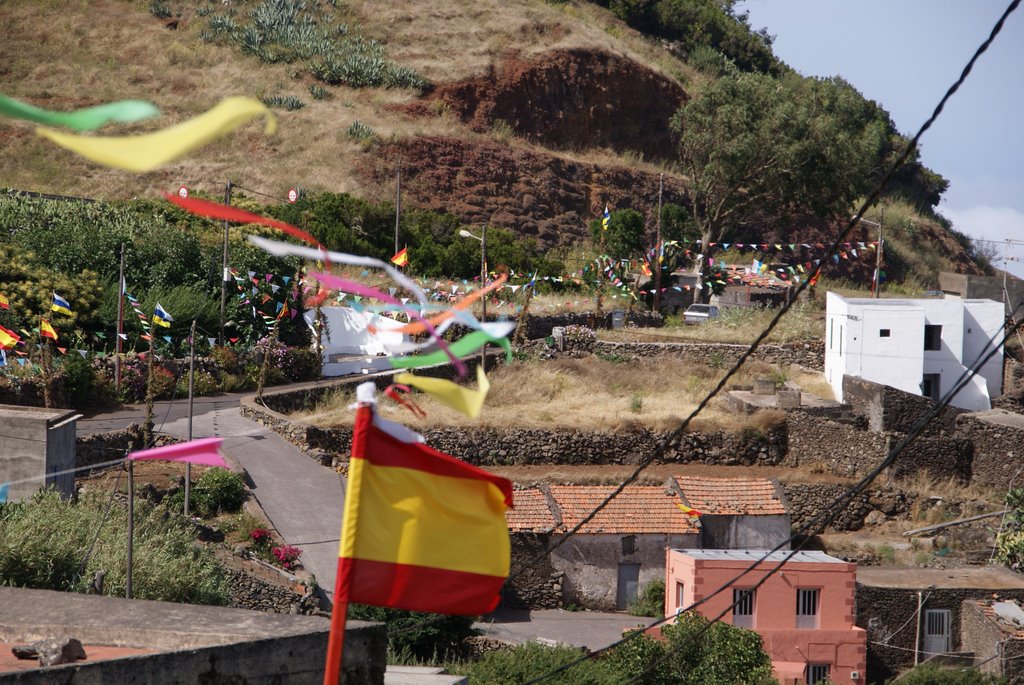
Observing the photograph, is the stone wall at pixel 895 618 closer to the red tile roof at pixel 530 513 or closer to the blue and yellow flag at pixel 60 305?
the red tile roof at pixel 530 513

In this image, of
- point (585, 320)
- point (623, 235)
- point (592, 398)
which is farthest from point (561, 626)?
point (623, 235)

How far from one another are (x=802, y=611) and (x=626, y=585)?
3.51 meters

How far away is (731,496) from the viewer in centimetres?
2586

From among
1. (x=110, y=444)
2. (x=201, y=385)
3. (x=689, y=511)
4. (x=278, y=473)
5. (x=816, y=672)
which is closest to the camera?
(x=816, y=672)

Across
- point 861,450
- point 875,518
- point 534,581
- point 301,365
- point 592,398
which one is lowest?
point 534,581

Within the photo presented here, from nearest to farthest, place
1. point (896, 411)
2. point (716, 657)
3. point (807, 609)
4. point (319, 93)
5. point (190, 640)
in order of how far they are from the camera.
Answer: point (190, 640) < point (716, 657) < point (807, 609) < point (896, 411) < point (319, 93)

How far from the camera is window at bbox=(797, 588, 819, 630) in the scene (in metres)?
21.6

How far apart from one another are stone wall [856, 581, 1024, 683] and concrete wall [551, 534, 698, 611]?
149 inches

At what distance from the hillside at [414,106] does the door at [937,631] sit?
1161 inches

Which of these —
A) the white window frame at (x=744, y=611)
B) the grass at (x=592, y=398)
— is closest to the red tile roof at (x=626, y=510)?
the white window frame at (x=744, y=611)

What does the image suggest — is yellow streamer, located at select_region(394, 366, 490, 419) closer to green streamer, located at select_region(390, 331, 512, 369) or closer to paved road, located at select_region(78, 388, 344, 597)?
green streamer, located at select_region(390, 331, 512, 369)

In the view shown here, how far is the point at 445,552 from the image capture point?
506 centimetres

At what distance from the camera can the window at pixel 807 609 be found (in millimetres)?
21578

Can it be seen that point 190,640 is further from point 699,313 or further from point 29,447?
point 699,313
